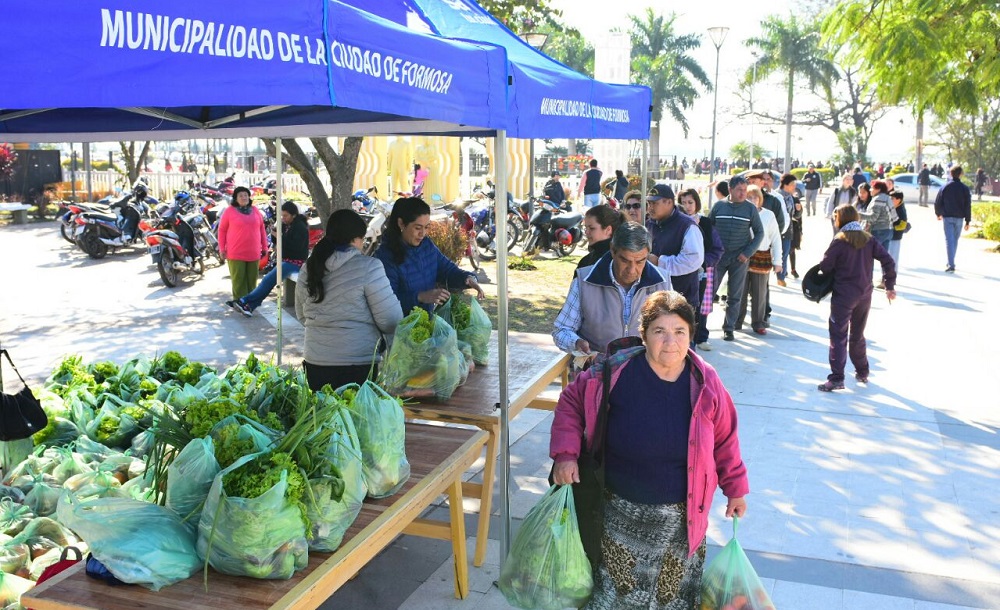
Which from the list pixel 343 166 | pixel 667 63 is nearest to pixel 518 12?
pixel 343 166

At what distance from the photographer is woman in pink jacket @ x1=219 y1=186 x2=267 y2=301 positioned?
36.7ft

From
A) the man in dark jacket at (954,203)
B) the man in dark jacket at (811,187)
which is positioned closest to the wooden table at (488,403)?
the man in dark jacket at (954,203)

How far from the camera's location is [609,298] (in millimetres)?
4398

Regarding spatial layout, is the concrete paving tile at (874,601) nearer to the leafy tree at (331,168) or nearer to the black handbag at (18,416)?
the black handbag at (18,416)

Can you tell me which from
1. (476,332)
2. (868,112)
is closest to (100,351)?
(476,332)

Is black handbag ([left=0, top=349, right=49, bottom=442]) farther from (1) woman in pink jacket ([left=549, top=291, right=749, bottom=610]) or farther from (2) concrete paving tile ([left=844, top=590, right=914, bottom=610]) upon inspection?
(2) concrete paving tile ([left=844, top=590, right=914, bottom=610])

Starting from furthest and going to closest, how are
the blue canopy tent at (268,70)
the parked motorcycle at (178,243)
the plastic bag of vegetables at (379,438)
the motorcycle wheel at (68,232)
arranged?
the motorcycle wheel at (68,232) → the parked motorcycle at (178,243) → the plastic bag of vegetables at (379,438) → the blue canopy tent at (268,70)

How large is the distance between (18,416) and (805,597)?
3698 mm

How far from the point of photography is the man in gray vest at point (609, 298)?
169 inches

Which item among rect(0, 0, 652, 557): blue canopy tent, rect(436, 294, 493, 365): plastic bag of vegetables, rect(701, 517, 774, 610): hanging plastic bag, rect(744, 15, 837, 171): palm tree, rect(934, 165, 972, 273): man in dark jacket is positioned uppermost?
rect(744, 15, 837, 171): palm tree

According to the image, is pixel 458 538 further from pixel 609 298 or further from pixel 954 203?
pixel 954 203

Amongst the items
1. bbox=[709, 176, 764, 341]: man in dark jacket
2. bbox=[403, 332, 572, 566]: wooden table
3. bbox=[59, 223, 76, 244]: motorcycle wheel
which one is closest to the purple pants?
bbox=[709, 176, 764, 341]: man in dark jacket

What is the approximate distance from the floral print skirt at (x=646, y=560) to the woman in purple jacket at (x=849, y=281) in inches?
182

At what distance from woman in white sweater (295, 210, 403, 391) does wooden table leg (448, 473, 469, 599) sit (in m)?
0.79
